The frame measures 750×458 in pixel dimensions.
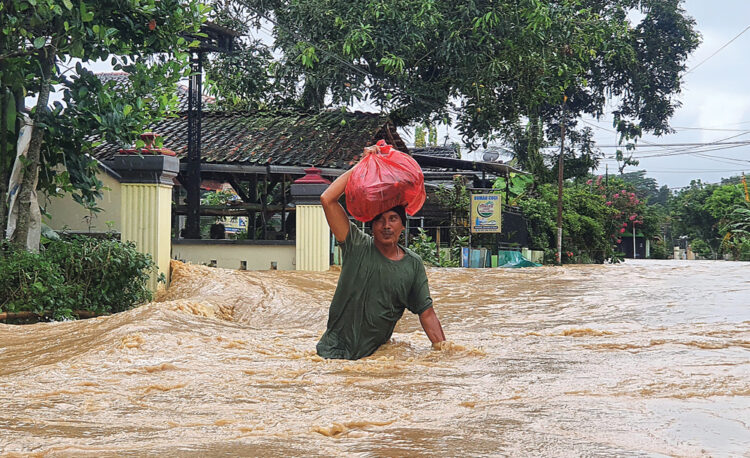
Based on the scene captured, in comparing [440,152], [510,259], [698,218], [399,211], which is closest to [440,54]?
[510,259]

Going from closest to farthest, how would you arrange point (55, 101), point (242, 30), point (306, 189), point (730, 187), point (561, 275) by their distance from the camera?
point (55, 101), point (306, 189), point (561, 275), point (242, 30), point (730, 187)

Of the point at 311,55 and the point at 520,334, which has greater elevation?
the point at 311,55

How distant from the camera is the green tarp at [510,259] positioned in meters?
19.8

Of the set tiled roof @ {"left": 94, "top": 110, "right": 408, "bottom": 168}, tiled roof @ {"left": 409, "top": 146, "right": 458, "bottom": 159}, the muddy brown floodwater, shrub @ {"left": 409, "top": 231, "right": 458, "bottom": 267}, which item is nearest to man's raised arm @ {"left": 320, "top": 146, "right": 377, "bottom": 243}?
the muddy brown floodwater

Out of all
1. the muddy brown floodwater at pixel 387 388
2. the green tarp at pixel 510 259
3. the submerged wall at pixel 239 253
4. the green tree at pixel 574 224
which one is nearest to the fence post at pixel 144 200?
the muddy brown floodwater at pixel 387 388

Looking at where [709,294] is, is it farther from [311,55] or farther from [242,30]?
[242,30]

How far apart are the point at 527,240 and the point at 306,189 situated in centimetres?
1377

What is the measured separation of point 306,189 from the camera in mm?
11820

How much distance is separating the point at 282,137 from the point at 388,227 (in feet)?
40.7

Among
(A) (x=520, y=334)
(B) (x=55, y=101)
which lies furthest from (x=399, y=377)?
(B) (x=55, y=101)

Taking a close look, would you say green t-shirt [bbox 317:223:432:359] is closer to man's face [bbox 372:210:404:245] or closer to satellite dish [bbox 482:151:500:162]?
man's face [bbox 372:210:404:245]

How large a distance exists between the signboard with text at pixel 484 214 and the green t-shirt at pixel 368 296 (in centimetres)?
1366

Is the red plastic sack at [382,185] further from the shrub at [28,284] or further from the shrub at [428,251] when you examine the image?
the shrub at [428,251]

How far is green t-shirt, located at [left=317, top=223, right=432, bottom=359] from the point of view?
468cm
